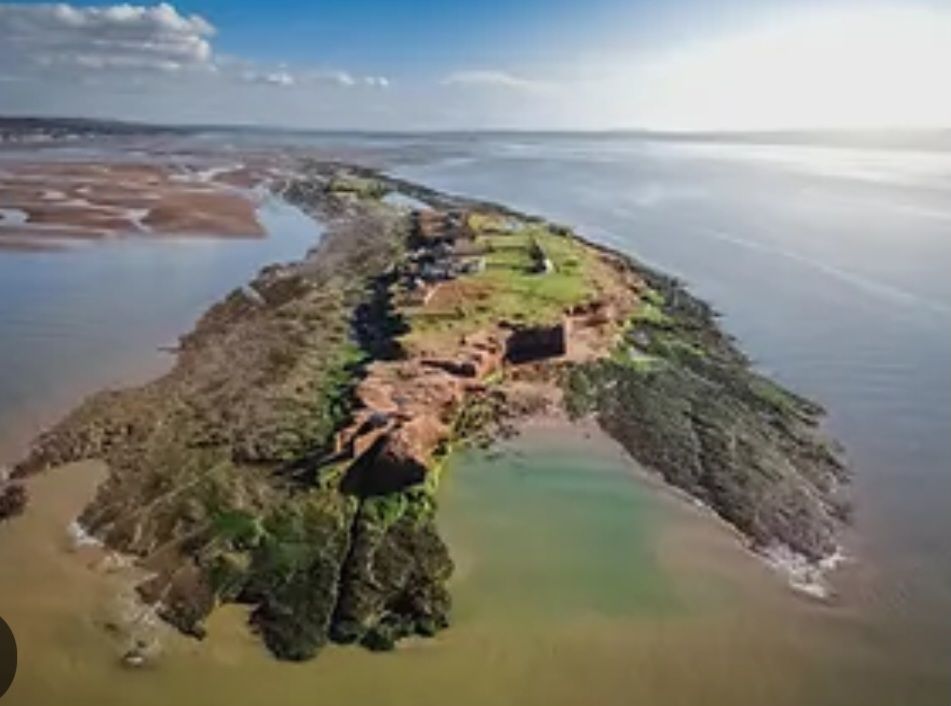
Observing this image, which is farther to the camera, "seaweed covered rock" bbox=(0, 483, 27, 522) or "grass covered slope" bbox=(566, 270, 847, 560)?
"grass covered slope" bbox=(566, 270, 847, 560)

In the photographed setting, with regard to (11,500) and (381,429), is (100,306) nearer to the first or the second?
(11,500)

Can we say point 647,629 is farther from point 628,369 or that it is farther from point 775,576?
point 628,369

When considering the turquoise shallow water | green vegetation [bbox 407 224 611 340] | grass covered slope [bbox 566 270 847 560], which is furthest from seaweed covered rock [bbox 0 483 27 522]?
grass covered slope [bbox 566 270 847 560]

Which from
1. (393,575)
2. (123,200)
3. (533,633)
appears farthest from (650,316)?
(123,200)

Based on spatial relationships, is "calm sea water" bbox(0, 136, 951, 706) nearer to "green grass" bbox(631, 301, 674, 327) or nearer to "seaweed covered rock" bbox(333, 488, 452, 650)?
"seaweed covered rock" bbox(333, 488, 452, 650)

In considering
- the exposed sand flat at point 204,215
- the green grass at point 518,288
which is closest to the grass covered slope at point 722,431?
the green grass at point 518,288

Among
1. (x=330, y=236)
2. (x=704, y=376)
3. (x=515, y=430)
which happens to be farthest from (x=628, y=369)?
(x=330, y=236)
